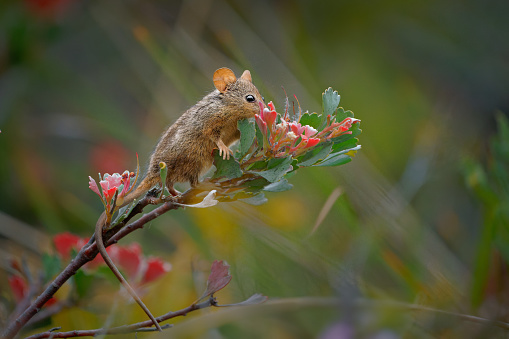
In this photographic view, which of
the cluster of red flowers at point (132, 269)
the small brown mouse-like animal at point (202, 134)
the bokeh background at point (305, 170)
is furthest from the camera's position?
the bokeh background at point (305, 170)

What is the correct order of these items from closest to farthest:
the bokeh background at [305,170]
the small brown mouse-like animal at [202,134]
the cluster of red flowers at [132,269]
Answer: the small brown mouse-like animal at [202,134]
the cluster of red flowers at [132,269]
the bokeh background at [305,170]

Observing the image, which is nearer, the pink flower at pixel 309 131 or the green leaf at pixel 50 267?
the pink flower at pixel 309 131

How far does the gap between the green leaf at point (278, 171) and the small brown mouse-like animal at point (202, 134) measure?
0.38 feet

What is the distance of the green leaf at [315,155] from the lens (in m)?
0.64

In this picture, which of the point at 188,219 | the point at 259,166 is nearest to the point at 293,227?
the point at 188,219

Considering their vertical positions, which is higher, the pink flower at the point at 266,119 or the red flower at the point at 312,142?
the pink flower at the point at 266,119

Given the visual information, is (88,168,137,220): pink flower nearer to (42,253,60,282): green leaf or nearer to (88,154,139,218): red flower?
(88,154,139,218): red flower

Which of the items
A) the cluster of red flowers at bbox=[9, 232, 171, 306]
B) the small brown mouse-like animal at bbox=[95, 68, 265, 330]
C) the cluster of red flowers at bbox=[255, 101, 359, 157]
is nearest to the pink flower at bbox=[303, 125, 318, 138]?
the cluster of red flowers at bbox=[255, 101, 359, 157]

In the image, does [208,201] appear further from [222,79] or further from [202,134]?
[222,79]

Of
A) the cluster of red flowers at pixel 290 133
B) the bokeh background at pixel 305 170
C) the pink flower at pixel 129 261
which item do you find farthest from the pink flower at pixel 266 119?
the pink flower at pixel 129 261

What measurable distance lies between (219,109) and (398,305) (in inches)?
16.1

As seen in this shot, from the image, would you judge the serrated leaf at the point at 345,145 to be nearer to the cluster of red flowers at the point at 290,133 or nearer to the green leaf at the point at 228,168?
the cluster of red flowers at the point at 290,133

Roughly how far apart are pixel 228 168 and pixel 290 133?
0.28 feet

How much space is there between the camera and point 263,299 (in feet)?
2.27
